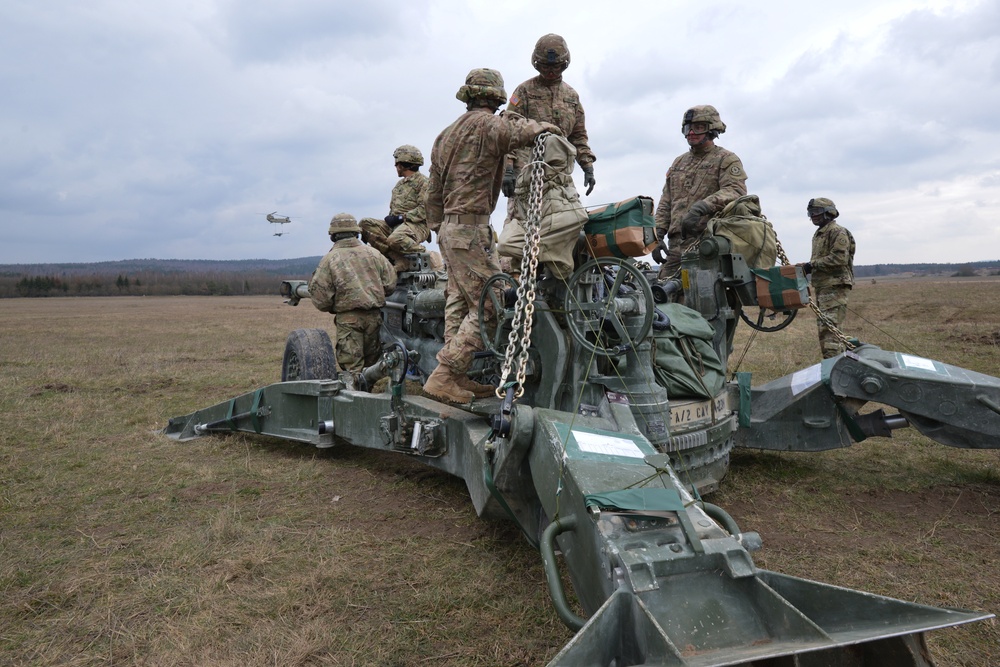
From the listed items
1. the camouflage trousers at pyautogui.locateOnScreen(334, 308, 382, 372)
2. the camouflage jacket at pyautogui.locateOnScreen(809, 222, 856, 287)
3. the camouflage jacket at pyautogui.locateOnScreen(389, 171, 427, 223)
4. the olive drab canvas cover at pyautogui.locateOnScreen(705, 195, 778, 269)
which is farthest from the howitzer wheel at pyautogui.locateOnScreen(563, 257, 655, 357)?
the camouflage jacket at pyautogui.locateOnScreen(809, 222, 856, 287)

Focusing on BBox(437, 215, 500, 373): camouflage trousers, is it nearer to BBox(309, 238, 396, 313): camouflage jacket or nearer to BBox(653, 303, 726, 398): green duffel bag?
BBox(653, 303, 726, 398): green duffel bag

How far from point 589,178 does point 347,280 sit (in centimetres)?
268

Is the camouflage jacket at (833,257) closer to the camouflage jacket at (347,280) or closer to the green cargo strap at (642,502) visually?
the camouflage jacket at (347,280)

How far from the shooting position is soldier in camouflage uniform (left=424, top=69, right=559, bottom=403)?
4402 millimetres

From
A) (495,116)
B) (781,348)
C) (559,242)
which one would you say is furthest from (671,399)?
(781,348)

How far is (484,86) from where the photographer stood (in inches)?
174

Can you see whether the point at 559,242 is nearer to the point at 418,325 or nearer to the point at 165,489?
the point at 165,489

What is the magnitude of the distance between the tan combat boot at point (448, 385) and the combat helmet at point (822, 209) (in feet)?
22.3

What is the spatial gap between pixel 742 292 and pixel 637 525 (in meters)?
3.57

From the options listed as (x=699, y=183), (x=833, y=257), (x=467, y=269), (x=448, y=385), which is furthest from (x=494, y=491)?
(x=833, y=257)

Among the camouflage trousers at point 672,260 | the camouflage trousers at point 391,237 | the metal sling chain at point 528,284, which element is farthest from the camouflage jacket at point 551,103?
the metal sling chain at point 528,284

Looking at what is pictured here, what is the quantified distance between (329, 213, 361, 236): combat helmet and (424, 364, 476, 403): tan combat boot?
10.9 feet

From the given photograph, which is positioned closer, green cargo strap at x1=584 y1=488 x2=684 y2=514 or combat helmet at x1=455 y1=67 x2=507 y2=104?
green cargo strap at x1=584 y1=488 x2=684 y2=514

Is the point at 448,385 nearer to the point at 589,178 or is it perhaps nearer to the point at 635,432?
the point at 635,432
